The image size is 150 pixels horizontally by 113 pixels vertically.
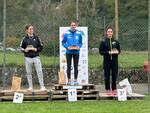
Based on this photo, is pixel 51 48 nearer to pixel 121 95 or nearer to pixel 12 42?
pixel 12 42

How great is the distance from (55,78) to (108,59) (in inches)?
153

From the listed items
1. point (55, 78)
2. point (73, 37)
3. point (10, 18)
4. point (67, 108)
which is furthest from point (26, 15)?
point (67, 108)

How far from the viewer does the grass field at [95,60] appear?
19.1 meters

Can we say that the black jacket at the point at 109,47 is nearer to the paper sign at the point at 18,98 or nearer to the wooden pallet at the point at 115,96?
the wooden pallet at the point at 115,96

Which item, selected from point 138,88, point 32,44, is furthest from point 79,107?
point 138,88

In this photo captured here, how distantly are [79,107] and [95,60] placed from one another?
6899mm

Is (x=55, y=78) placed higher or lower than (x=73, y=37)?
lower

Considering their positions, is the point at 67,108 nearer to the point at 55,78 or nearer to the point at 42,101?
the point at 42,101

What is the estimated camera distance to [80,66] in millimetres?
16938

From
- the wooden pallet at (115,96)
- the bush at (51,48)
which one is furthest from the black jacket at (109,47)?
the bush at (51,48)

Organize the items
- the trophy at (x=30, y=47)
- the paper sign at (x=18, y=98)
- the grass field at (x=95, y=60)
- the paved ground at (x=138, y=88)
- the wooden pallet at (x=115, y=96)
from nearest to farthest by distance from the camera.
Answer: the paper sign at (x=18, y=98) → the trophy at (x=30, y=47) → the wooden pallet at (x=115, y=96) → the paved ground at (x=138, y=88) → the grass field at (x=95, y=60)

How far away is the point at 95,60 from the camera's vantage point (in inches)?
779

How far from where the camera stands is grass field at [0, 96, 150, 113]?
40.0 feet

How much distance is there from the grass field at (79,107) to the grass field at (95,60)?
16.4ft
